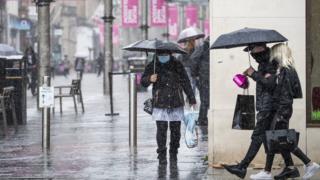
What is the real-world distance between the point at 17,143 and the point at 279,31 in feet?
18.8

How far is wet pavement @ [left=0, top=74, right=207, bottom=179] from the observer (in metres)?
10.7

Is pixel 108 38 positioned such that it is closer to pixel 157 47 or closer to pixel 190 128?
pixel 190 128

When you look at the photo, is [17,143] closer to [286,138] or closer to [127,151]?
[127,151]

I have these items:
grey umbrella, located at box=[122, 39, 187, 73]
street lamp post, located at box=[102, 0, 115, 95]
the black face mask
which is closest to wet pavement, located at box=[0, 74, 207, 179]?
grey umbrella, located at box=[122, 39, 187, 73]

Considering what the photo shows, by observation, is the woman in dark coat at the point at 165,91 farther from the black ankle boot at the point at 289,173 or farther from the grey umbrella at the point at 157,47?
the black ankle boot at the point at 289,173

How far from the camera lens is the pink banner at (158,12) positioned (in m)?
41.6

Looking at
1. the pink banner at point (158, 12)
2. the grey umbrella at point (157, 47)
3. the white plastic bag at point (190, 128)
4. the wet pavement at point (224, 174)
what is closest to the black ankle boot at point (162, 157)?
the white plastic bag at point (190, 128)

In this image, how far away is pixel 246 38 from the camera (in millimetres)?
9594

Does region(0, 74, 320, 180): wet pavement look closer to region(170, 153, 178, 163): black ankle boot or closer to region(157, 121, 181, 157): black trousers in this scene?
region(170, 153, 178, 163): black ankle boot

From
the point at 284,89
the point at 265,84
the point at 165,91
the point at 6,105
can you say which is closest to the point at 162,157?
the point at 165,91

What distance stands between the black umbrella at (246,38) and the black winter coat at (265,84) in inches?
11.5

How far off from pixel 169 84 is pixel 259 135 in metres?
2.02

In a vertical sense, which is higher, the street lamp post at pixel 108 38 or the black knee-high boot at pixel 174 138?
the street lamp post at pixel 108 38

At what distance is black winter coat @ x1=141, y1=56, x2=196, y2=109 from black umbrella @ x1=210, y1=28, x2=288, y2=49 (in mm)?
1835
